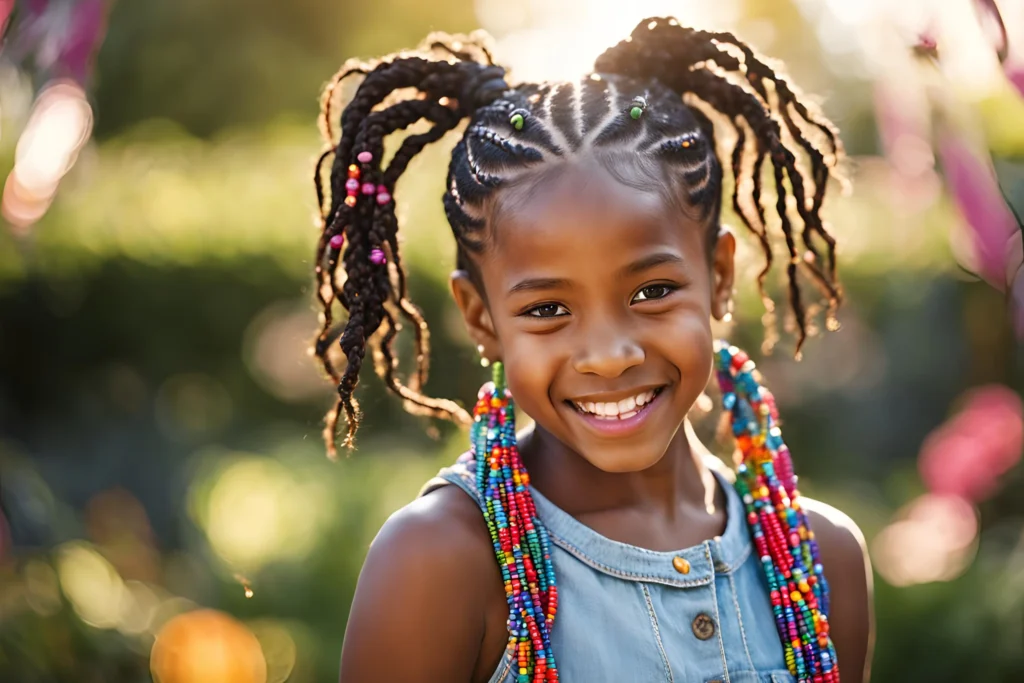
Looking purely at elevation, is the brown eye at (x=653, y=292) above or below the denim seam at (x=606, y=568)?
above

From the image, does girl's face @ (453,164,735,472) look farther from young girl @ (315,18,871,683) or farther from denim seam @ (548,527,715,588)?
denim seam @ (548,527,715,588)

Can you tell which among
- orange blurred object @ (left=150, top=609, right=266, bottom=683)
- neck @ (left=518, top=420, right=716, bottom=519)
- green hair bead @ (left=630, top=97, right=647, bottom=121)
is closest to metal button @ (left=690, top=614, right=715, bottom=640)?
neck @ (left=518, top=420, right=716, bottom=519)

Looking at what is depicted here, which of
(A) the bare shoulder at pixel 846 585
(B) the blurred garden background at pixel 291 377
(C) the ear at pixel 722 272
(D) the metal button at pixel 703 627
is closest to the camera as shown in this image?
(D) the metal button at pixel 703 627

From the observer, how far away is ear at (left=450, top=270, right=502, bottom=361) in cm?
213

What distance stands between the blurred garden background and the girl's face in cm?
50

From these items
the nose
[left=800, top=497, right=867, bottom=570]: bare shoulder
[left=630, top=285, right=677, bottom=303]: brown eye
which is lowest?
[left=800, top=497, right=867, bottom=570]: bare shoulder

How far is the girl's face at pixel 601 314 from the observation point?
6.23 feet

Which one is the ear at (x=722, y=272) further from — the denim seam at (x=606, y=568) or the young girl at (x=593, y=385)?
the denim seam at (x=606, y=568)

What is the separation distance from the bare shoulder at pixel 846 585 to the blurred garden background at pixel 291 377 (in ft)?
2.01

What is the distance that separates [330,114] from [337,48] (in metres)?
11.7

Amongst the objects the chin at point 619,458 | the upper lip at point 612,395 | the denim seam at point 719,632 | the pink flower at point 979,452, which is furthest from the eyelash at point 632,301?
the pink flower at point 979,452

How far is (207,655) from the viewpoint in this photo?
3.52 m

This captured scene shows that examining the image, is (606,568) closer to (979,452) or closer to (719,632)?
(719,632)

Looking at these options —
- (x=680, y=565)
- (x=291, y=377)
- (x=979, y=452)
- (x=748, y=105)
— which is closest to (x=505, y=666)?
(x=680, y=565)
